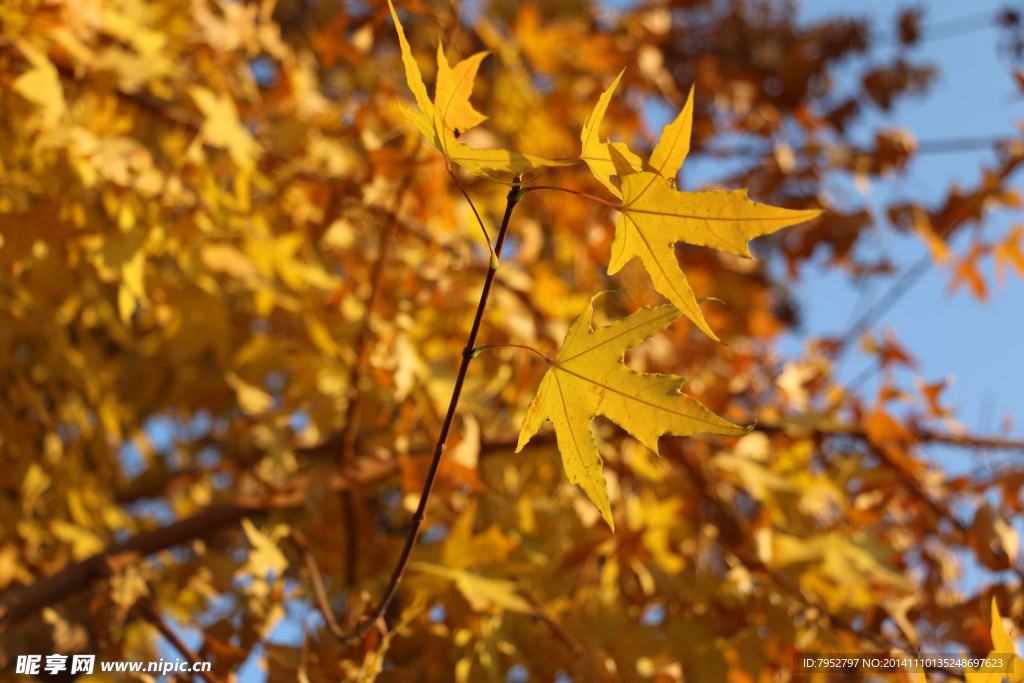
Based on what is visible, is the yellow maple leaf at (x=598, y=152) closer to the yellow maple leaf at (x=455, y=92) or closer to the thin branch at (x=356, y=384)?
the yellow maple leaf at (x=455, y=92)

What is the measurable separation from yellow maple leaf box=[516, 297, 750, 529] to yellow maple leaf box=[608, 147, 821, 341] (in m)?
0.03

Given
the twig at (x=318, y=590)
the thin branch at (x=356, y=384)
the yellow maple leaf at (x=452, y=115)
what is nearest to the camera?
the yellow maple leaf at (x=452, y=115)

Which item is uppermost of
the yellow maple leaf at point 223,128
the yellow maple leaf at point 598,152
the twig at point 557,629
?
the yellow maple leaf at point 223,128

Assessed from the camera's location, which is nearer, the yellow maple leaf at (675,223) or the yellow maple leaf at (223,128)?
the yellow maple leaf at (675,223)

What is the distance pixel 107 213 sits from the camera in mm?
1337

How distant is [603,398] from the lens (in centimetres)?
59

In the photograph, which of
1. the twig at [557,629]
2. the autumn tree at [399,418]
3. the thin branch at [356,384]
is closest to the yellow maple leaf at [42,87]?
the autumn tree at [399,418]

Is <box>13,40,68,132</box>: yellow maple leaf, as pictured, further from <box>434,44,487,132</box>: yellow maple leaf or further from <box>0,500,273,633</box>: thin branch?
<box>434,44,487,132</box>: yellow maple leaf

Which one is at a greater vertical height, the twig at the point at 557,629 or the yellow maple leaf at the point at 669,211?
the yellow maple leaf at the point at 669,211

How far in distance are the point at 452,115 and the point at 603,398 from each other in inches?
10.3

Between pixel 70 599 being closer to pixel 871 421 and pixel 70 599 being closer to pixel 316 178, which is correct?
pixel 316 178

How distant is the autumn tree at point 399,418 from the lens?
94 cm

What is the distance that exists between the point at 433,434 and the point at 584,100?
1.76 meters

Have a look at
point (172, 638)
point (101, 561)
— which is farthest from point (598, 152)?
point (101, 561)
